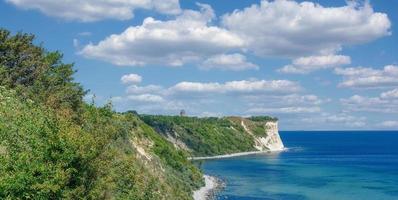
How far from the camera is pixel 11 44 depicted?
48812 millimetres

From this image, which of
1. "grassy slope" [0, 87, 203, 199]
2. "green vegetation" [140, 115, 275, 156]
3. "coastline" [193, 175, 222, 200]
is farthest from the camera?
"green vegetation" [140, 115, 275, 156]

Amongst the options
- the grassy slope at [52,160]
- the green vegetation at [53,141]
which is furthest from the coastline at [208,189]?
the grassy slope at [52,160]

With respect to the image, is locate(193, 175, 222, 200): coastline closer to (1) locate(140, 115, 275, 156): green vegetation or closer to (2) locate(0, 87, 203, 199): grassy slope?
(2) locate(0, 87, 203, 199): grassy slope

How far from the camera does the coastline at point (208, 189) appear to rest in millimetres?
79688

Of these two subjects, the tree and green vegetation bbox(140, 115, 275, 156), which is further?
green vegetation bbox(140, 115, 275, 156)

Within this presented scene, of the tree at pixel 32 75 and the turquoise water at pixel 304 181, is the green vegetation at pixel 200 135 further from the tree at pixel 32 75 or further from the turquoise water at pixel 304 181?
the tree at pixel 32 75

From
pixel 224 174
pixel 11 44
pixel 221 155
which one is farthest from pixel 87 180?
pixel 221 155

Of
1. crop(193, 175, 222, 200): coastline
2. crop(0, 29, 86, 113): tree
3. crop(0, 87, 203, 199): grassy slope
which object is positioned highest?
crop(0, 29, 86, 113): tree

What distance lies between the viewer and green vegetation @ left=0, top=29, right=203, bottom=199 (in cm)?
2622

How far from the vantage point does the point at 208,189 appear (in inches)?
3457

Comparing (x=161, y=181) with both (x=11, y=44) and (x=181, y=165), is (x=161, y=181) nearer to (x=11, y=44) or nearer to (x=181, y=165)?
(x=181, y=165)

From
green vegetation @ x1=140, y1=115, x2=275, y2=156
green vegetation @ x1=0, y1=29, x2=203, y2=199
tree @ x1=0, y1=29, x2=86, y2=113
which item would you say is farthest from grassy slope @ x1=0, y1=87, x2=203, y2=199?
green vegetation @ x1=140, y1=115, x2=275, y2=156

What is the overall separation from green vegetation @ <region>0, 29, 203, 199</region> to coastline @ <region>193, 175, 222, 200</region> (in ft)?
27.2

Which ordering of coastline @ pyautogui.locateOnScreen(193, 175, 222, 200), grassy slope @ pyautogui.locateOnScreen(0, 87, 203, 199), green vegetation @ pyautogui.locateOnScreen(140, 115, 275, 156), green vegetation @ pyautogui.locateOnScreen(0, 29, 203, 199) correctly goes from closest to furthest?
grassy slope @ pyautogui.locateOnScreen(0, 87, 203, 199), green vegetation @ pyautogui.locateOnScreen(0, 29, 203, 199), coastline @ pyautogui.locateOnScreen(193, 175, 222, 200), green vegetation @ pyautogui.locateOnScreen(140, 115, 275, 156)
